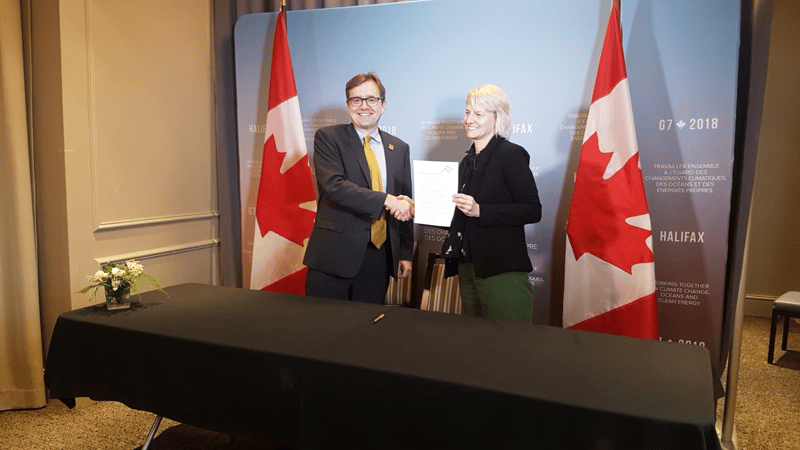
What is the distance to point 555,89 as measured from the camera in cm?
323

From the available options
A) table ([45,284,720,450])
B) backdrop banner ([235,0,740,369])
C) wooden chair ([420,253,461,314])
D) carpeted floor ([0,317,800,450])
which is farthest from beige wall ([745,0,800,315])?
table ([45,284,720,450])

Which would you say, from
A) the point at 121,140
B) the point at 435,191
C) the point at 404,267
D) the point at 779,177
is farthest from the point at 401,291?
the point at 779,177

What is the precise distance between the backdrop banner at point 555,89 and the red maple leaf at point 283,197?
0.26 m

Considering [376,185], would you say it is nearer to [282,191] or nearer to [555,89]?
[282,191]

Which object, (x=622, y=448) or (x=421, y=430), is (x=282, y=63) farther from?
(x=622, y=448)

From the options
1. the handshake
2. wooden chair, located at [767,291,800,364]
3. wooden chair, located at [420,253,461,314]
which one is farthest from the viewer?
wooden chair, located at [767,291,800,364]

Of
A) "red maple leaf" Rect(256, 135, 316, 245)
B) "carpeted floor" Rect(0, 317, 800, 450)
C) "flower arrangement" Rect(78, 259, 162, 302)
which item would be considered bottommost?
"carpeted floor" Rect(0, 317, 800, 450)

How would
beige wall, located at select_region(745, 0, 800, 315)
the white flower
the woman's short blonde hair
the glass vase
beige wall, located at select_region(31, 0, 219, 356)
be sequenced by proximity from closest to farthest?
the glass vase, the white flower, the woman's short blonde hair, beige wall, located at select_region(31, 0, 219, 356), beige wall, located at select_region(745, 0, 800, 315)

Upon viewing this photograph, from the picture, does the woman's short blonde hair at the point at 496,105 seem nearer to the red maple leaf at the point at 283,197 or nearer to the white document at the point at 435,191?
the white document at the point at 435,191

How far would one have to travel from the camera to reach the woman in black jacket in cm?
264

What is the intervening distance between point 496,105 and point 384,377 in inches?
65.2

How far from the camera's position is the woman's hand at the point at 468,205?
2633 mm

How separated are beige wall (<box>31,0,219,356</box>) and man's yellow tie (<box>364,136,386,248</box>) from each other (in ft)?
4.96

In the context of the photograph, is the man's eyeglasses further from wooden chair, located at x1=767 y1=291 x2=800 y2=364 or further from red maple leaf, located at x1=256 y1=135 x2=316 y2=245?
wooden chair, located at x1=767 y1=291 x2=800 y2=364
